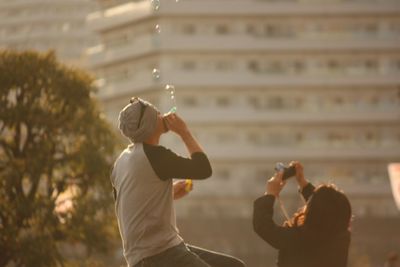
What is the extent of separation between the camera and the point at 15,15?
522 feet

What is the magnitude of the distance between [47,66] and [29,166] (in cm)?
329

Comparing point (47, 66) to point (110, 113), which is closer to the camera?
point (47, 66)

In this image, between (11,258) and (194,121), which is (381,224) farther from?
(11,258)

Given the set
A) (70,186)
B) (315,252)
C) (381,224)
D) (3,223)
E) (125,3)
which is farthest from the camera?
(125,3)

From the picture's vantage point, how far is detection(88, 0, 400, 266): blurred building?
109m

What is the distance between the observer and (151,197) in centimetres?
1060

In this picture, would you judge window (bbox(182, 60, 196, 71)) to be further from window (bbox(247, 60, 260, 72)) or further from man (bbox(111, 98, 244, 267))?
man (bbox(111, 98, 244, 267))

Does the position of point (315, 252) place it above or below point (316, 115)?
above

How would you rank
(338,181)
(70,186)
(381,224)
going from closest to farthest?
(70,186) → (381,224) → (338,181)

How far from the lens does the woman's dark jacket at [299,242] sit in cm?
1077

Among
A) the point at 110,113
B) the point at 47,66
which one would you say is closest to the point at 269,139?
the point at 110,113

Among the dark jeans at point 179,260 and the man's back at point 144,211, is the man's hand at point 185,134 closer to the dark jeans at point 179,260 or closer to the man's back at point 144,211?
the man's back at point 144,211

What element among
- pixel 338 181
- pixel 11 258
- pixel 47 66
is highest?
pixel 47 66

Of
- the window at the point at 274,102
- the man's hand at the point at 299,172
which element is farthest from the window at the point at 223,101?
the man's hand at the point at 299,172
